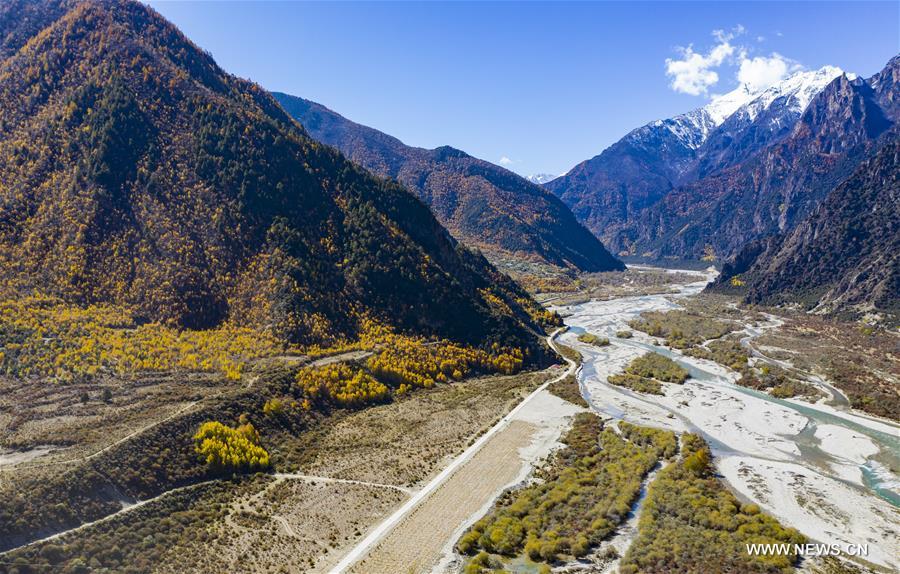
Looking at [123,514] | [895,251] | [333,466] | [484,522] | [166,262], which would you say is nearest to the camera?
[123,514]

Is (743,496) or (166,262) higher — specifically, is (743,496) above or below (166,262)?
below

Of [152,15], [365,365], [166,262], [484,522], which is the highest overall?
[152,15]

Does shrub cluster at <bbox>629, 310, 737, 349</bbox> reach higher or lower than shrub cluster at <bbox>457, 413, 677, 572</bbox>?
higher

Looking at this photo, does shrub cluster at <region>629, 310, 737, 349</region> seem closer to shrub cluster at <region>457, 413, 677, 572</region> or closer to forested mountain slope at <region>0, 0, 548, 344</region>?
forested mountain slope at <region>0, 0, 548, 344</region>

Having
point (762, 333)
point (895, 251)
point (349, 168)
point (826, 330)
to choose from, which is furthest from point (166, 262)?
point (895, 251)

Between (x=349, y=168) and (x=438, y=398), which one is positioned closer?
(x=438, y=398)

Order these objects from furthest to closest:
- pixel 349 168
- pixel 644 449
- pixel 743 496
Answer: pixel 349 168
pixel 644 449
pixel 743 496

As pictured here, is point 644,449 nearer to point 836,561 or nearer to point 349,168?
point 836,561

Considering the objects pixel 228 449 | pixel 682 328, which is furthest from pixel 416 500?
pixel 682 328

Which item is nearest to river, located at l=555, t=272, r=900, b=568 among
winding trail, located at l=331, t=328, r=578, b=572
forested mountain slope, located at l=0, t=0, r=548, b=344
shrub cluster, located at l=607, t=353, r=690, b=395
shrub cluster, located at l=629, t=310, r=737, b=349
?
shrub cluster, located at l=607, t=353, r=690, b=395
